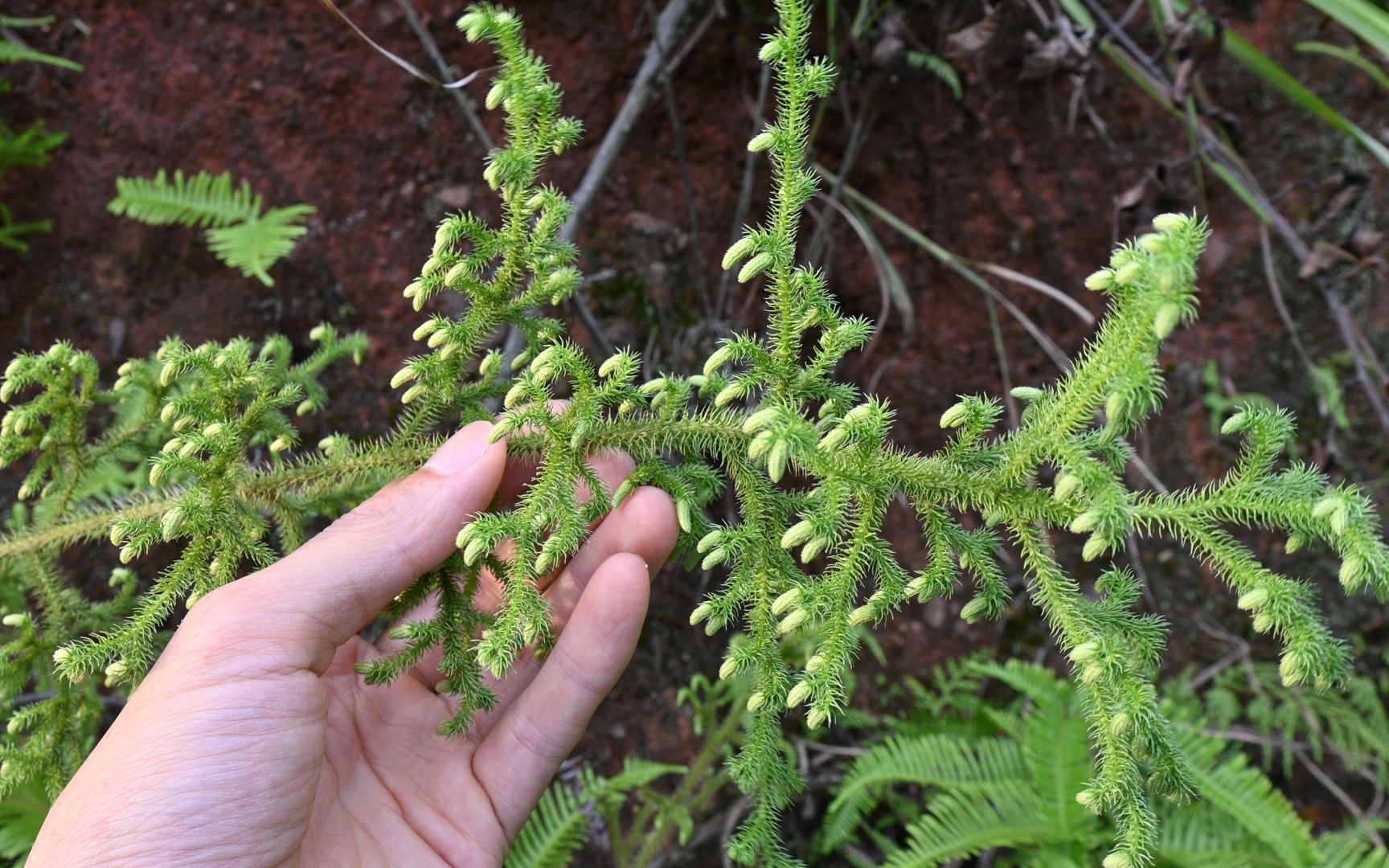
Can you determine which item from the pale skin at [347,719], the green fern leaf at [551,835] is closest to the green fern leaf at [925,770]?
the green fern leaf at [551,835]

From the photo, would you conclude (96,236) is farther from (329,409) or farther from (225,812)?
(225,812)

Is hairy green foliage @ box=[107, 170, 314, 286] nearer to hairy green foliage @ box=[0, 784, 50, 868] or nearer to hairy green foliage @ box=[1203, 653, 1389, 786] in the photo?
hairy green foliage @ box=[0, 784, 50, 868]

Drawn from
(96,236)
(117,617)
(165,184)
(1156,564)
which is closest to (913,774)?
(1156,564)

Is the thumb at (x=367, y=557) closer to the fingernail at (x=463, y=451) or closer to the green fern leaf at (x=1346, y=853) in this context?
the fingernail at (x=463, y=451)

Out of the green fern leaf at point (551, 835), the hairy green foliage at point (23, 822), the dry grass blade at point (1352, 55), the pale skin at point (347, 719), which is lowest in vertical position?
the green fern leaf at point (551, 835)

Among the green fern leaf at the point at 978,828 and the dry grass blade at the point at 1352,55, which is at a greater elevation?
the dry grass blade at the point at 1352,55

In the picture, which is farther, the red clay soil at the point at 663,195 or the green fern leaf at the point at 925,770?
the red clay soil at the point at 663,195

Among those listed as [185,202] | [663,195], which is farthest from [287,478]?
[663,195]
